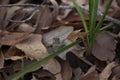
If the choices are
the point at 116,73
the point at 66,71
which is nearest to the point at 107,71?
the point at 116,73

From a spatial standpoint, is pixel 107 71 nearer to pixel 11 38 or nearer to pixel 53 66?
pixel 53 66

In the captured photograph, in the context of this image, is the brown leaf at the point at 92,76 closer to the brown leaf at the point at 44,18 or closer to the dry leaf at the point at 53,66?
the dry leaf at the point at 53,66

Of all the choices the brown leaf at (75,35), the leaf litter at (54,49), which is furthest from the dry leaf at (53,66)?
the brown leaf at (75,35)

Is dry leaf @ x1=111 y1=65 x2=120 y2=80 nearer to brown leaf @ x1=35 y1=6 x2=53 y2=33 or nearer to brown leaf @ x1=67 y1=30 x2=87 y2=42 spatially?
brown leaf @ x1=67 y1=30 x2=87 y2=42

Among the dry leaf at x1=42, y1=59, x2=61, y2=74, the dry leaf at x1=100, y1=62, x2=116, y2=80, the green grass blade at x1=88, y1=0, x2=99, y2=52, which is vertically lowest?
the dry leaf at x1=100, y1=62, x2=116, y2=80

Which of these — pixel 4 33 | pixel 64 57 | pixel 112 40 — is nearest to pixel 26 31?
pixel 4 33

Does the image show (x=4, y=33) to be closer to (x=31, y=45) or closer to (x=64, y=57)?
(x=31, y=45)

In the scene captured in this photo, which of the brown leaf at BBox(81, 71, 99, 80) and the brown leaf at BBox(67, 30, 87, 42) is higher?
the brown leaf at BBox(67, 30, 87, 42)

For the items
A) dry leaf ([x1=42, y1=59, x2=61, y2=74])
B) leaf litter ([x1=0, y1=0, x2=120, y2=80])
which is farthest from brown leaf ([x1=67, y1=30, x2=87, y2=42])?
dry leaf ([x1=42, y1=59, x2=61, y2=74])
